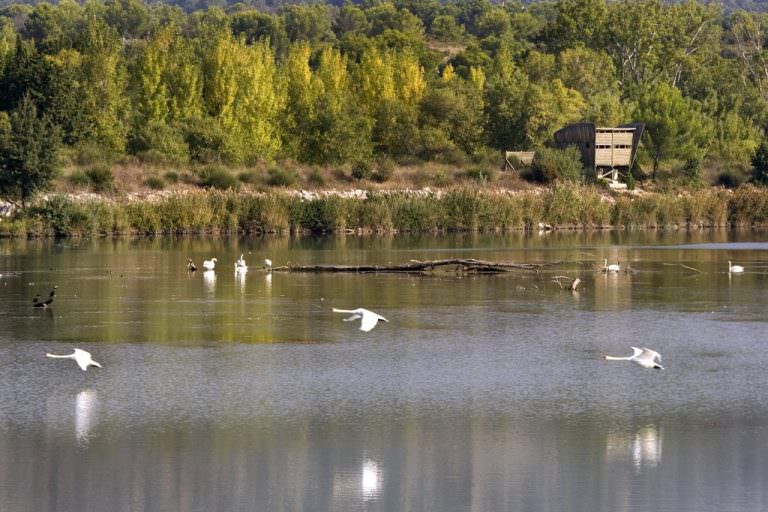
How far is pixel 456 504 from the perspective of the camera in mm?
12289

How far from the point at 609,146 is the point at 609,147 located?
3.4 inches

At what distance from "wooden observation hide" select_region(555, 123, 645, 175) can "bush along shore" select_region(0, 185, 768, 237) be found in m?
10.3

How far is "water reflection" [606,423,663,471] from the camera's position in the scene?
13.8m

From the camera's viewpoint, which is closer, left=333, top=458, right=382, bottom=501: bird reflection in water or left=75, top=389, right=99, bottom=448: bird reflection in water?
left=333, top=458, right=382, bottom=501: bird reflection in water

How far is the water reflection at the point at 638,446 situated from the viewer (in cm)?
1381

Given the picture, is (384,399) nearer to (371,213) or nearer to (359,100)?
(371,213)

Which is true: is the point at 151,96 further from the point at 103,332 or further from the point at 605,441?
the point at 605,441

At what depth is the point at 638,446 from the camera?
14.4 m

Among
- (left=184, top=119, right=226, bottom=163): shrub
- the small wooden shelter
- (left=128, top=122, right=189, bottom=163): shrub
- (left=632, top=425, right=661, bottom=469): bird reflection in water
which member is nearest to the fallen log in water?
(left=632, top=425, right=661, bottom=469): bird reflection in water

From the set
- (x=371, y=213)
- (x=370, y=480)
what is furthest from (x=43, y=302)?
(x=371, y=213)

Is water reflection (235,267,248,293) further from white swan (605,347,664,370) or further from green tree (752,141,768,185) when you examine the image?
green tree (752,141,768,185)

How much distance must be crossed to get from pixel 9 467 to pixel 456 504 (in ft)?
15.2

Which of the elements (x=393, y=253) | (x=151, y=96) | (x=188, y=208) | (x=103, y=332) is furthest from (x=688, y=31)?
(x=103, y=332)

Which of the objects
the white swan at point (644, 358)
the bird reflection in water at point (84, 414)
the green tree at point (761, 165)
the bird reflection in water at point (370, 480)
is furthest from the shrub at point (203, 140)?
the bird reflection in water at point (370, 480)
